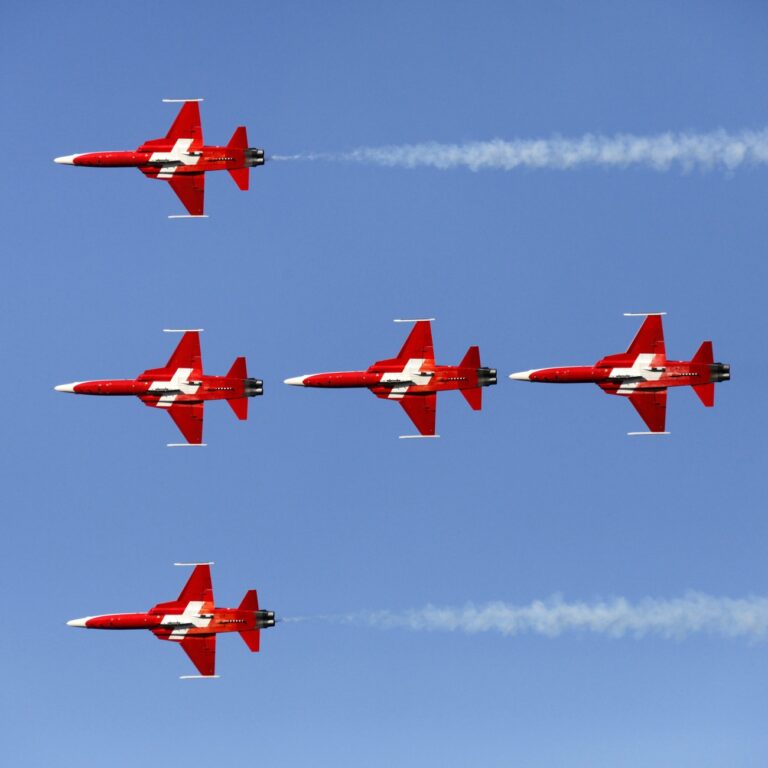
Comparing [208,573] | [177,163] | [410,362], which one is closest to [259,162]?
[177,163]

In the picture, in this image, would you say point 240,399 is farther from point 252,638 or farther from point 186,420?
point 252,638

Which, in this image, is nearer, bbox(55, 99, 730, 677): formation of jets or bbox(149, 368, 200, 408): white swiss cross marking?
bbox(55, 99, 730, 677): formation of jets

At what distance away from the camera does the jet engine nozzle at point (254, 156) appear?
128 meters

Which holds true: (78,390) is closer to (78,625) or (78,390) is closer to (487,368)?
(78,625)

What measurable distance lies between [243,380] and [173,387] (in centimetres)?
397

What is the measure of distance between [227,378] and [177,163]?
461 inches

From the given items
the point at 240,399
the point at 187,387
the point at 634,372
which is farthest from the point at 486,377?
the point at 187,387

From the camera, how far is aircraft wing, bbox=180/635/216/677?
12781 centimetres

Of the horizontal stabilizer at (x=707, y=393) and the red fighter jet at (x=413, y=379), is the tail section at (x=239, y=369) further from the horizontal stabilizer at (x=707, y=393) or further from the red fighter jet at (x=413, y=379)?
the horizontal stabilizer at (x=707, y=393)

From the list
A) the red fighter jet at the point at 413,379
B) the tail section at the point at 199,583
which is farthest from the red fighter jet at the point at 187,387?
the tail section at the point at 199,583

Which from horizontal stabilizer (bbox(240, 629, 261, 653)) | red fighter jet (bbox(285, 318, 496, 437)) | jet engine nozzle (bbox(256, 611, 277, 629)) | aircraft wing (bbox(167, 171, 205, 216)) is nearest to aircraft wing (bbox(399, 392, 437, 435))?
red fighter jet (bbox(285, 318, 496, 437))

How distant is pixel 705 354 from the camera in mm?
126312

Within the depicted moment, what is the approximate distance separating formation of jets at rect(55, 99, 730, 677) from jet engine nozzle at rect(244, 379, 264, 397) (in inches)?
2.0

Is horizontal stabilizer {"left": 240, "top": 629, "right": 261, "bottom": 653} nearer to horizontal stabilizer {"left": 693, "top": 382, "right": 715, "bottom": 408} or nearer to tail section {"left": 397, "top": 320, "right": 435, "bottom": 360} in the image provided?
tail section {"left": 397, "top": 320, "right": 435, "bottom": 360}
